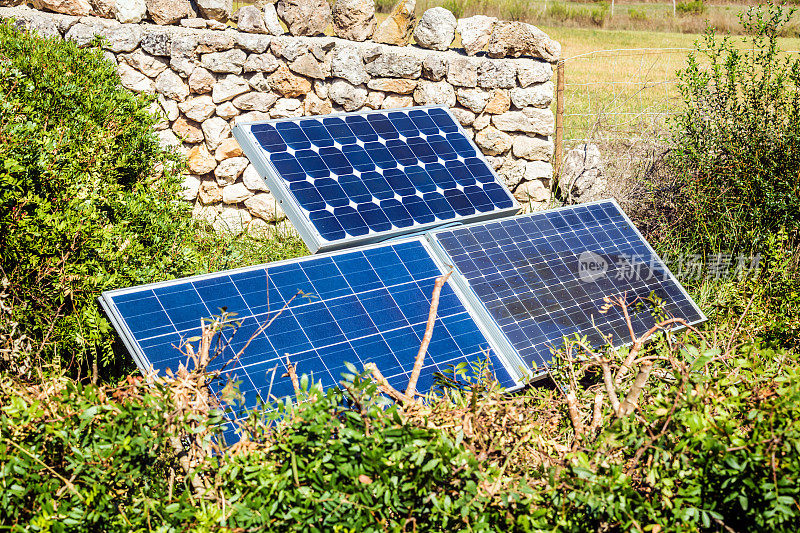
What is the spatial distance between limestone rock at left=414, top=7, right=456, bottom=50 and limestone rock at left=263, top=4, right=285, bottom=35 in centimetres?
170

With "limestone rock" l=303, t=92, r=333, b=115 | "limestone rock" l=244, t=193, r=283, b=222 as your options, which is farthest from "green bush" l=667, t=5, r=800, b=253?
"limestone rock" l=244, t=193, r=283, b=222

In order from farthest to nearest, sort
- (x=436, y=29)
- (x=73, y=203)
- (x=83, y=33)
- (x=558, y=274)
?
1. (x=436, y=29)
2. (x=83, y=33)
3. (x=558, y=274)
4. (x=73, y=203)

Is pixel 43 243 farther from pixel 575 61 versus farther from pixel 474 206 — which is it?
pixel 575 61

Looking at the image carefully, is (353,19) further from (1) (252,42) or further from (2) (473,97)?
(2) (473,97)

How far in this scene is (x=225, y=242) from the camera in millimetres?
7855

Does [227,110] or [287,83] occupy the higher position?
[287,83]

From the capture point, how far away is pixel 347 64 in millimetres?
8391

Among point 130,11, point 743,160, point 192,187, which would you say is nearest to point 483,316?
point 743,160

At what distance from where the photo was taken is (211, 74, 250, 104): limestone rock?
27.4 ft

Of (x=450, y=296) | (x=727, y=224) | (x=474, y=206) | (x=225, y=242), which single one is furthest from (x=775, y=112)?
(x=225, y=242)

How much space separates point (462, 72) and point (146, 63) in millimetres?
3723

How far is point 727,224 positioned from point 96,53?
22.8 feet

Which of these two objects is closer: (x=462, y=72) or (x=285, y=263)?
(x=285, y=263)

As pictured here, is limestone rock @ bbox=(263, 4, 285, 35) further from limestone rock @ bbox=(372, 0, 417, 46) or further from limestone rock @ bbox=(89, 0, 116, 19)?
limestone rock @ bbox=(89, 0, 116, 19)
